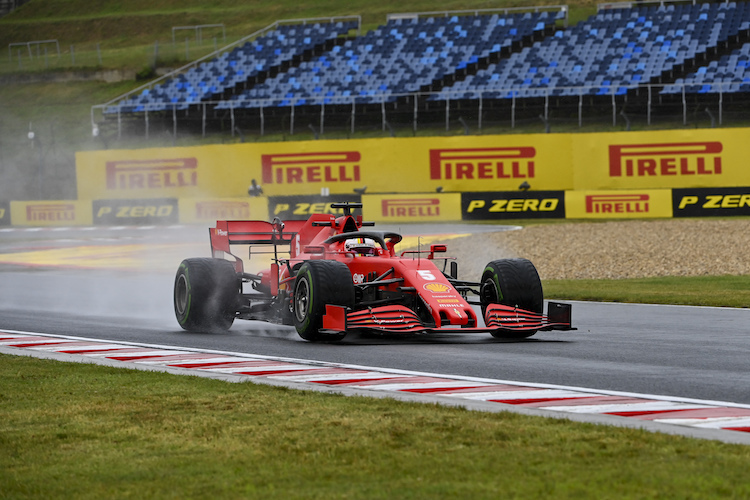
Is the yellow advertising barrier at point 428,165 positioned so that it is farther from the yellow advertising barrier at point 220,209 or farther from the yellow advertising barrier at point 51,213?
the yellow advertising barrier at point 51,213

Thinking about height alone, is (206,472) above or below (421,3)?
below

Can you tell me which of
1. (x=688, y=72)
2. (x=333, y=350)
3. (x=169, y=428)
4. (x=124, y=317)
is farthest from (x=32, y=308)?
(x=688, y=72)

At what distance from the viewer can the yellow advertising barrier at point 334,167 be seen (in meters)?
34.2

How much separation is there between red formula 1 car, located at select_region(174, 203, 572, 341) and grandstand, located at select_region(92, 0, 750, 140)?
24.5 meters

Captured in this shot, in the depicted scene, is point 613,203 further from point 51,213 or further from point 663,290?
point 51,213

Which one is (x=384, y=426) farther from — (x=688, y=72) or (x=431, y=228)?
(x=688, y=72)

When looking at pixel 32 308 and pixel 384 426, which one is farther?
pixel 32 308

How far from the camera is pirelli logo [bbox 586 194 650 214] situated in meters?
32.0

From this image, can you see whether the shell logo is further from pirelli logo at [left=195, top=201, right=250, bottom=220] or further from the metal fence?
the metal fence

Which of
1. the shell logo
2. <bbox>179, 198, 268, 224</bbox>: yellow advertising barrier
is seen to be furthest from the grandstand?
the shell logo

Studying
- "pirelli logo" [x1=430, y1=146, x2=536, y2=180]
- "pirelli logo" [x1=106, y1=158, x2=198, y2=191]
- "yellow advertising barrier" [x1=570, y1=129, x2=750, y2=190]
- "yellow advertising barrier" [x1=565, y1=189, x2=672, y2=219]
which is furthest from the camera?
"pirelli logo" [x1=106, y1=158, x2=198, y2=191]

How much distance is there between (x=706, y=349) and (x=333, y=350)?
3.53m

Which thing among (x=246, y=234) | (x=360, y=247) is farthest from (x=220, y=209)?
(x=360, y=247)

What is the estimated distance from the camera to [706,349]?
984 centimetres
